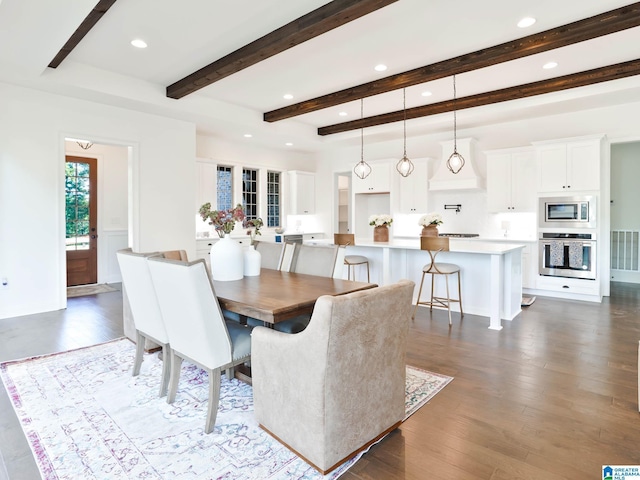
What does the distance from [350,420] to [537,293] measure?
17.0ft

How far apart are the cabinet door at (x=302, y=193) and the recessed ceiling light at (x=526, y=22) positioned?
539 cm

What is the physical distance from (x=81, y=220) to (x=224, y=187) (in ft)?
8.29

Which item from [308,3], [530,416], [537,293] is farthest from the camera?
[537,293]

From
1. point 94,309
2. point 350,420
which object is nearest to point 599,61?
point 350,420

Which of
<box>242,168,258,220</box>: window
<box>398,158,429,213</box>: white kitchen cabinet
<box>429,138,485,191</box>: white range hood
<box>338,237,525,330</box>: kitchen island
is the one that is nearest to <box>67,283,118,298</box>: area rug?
<box>242,168,258,220</box>: window

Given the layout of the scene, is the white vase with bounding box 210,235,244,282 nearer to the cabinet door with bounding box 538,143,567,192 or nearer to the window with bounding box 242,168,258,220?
the window with bounding box 242,168,258,220

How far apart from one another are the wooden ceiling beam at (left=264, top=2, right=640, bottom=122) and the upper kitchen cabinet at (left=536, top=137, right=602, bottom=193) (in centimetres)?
222

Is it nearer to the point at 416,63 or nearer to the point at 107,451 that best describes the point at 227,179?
the point at 416,63

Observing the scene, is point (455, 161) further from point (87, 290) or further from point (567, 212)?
point (87, 290)

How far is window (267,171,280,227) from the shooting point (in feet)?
26.3

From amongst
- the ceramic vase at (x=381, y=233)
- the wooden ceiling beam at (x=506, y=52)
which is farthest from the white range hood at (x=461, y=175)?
the wooden ceiling beam at (x=506, y=52)

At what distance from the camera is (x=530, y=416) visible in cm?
225

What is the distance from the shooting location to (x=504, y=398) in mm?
2484

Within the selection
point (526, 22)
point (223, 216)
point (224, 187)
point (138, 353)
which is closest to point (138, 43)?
point (223, 216)
